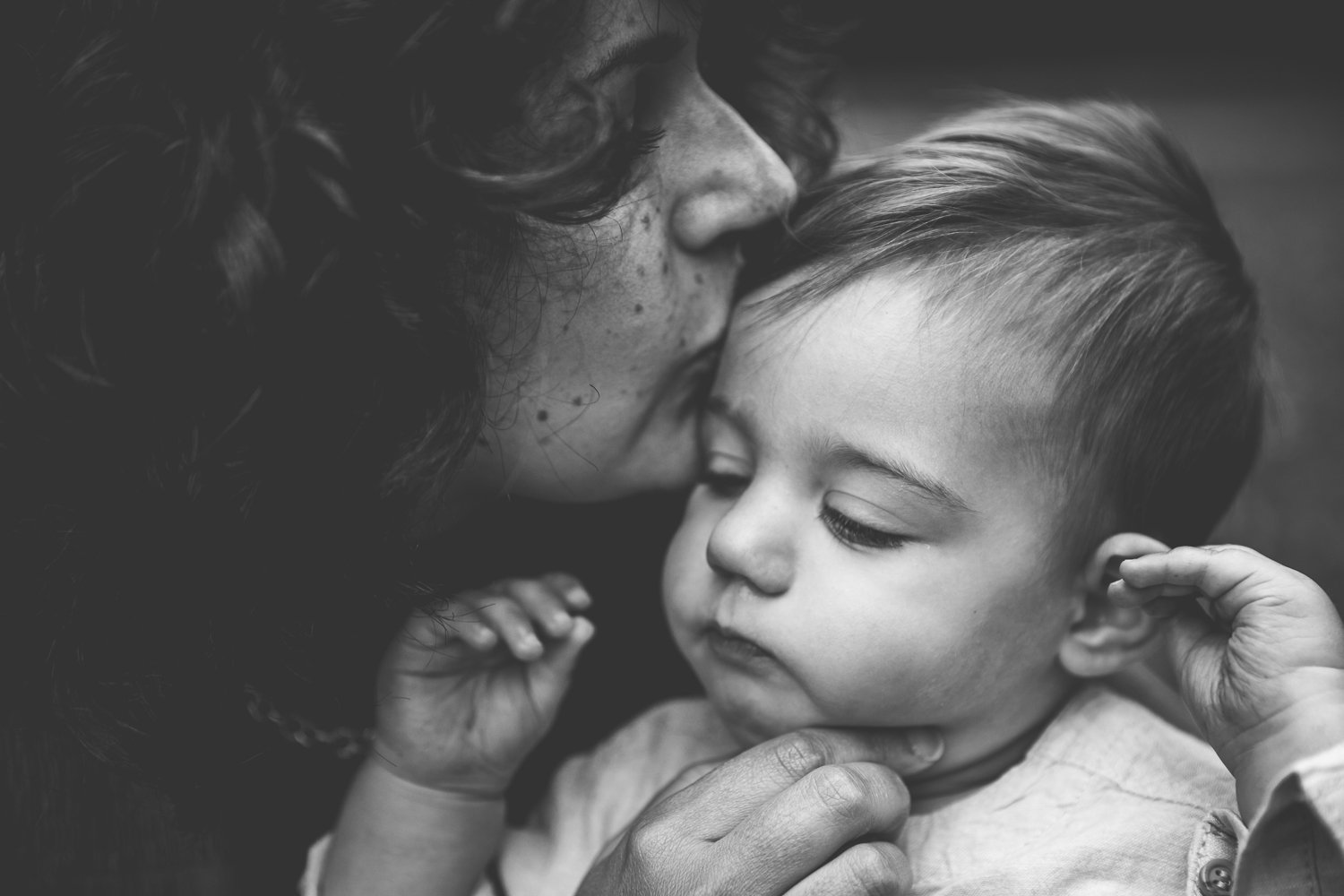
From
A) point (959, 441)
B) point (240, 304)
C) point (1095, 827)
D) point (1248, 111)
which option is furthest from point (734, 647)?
point (1248, 111)

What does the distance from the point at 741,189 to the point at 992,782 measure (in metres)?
0.87

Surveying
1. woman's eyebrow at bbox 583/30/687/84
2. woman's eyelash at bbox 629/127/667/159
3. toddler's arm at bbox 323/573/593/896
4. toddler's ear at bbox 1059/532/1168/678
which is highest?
woman's eyebrow at bbox 583/30/687/84

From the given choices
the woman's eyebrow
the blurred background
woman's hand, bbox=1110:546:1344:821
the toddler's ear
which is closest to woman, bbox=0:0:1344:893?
the woman's eyebrow

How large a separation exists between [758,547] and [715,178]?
484mm

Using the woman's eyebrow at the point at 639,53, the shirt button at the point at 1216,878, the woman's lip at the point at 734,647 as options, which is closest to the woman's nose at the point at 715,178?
the woman's eyebrow at the point at 639,53

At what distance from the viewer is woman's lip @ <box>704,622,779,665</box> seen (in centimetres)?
147

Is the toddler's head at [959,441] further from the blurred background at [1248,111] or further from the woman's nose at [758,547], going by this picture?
the blurred background at [1248,111]

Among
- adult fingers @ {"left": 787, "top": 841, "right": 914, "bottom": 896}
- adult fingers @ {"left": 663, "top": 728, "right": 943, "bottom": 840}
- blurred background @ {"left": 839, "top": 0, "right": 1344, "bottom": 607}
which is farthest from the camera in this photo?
blurred background @ {"left": 839, "top": 0, "right": 1344, "bottom": 607}

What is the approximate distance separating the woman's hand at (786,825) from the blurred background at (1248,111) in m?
0.99

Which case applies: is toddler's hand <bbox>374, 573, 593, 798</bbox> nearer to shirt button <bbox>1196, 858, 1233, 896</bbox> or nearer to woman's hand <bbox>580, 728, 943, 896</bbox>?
woman's hand <bbox>580, 728, 943, 896</bbox>

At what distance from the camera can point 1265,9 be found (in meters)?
8.59

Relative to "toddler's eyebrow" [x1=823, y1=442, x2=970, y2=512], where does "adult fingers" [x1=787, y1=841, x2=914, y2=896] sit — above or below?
below

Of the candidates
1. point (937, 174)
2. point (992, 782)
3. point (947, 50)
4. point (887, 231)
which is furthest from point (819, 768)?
point (947, 50)

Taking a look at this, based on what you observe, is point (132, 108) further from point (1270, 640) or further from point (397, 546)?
point (1270, 640)
